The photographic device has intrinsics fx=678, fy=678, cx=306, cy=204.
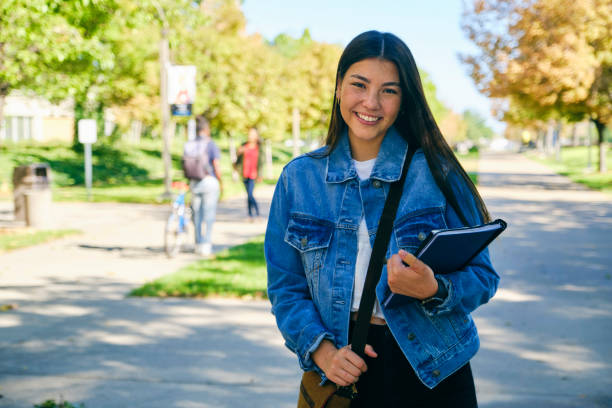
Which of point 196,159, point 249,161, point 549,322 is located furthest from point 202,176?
point 549,322

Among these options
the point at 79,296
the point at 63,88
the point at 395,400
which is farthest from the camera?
the point at 63,88

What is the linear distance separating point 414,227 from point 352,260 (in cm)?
20

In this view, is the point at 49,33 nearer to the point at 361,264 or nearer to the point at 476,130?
the point at 361,264

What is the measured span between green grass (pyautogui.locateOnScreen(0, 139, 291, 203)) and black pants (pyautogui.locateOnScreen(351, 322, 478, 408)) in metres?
17.1

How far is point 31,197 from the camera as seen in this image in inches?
510

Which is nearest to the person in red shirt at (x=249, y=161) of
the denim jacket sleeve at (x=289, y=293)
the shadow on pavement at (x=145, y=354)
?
the shadow on pavement at (x=145, y=354)

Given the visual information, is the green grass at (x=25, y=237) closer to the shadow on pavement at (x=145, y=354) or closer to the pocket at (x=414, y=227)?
the shadow on pavement at (x=145, y=354)

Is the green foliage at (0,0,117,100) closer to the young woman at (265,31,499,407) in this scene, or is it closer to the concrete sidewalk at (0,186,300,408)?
the concrete sidewalk at (0,186,300,408)

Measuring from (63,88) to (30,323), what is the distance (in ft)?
29.2

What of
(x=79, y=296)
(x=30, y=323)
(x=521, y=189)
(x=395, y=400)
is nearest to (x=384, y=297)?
(x=395, y=400)

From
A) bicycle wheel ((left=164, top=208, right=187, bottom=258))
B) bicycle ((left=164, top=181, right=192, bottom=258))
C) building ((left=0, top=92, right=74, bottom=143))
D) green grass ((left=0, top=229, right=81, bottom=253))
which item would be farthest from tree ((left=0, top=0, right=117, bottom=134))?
building ((left=0, top=92, right=74, bottom=143))

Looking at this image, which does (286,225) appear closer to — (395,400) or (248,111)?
(395,400)

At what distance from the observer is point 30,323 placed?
6.10 metres

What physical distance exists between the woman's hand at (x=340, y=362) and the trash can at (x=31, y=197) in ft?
40.2
